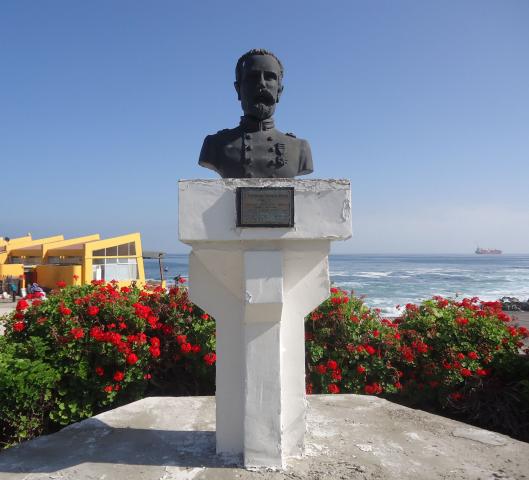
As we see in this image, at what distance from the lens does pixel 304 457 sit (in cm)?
317

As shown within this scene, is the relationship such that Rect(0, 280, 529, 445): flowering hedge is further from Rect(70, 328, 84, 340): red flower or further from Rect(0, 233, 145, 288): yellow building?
Rect(0, 233, 145, 288): yellow building

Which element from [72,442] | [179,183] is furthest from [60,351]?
[179,183]

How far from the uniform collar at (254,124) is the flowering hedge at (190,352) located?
113 inches

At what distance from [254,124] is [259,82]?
33cm

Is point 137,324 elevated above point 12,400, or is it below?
above

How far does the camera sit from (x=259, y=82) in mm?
3279

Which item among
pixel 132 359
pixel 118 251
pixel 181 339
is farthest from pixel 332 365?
pixel 118 251

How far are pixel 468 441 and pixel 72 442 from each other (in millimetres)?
3400

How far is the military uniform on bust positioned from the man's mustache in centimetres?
15

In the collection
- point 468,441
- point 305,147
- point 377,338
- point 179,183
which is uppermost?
point 305,147

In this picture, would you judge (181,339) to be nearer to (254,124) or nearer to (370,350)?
(370,350)

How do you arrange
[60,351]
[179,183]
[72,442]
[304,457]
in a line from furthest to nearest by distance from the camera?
[60,351] → [72,442] → [304,457] → [179,183]

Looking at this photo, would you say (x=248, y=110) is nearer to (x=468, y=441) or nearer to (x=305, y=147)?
(x=305, y=147)

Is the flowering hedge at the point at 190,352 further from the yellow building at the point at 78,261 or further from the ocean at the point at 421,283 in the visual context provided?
the yellow building at the point at 78,261
